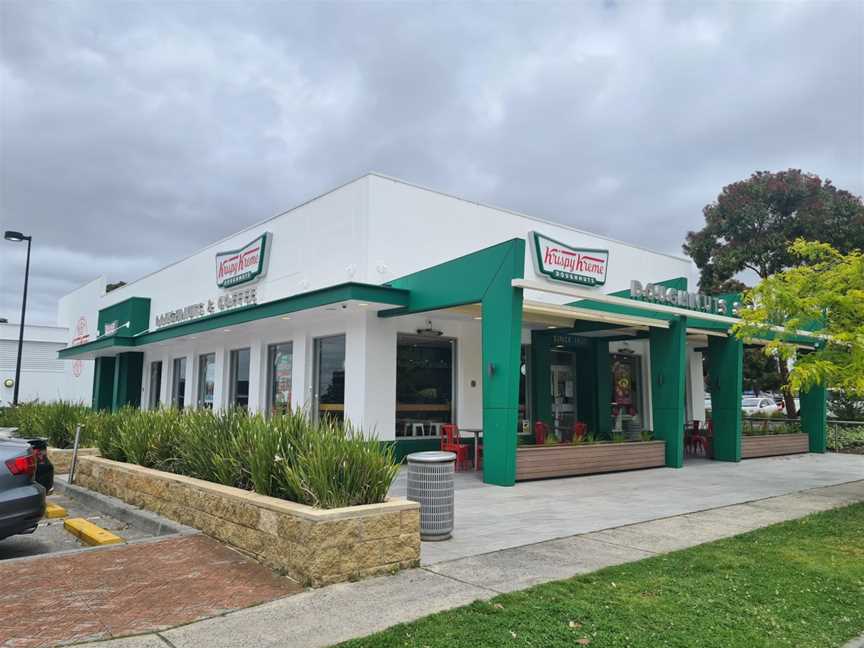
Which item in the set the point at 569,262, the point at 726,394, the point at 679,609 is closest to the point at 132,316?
the point at 569,262

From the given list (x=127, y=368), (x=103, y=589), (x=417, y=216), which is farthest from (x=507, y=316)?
(x=127, y=368)

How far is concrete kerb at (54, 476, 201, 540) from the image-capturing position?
7258 mm

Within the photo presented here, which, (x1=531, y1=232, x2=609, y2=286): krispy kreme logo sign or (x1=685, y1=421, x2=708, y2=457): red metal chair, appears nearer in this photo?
(x1=531, y1=232, x2=609, y2=286): krispy kreme logo sign

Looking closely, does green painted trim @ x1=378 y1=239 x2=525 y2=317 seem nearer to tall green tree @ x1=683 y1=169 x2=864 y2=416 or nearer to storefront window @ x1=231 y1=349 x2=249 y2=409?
storefront window @ x1=231 y1=349 x2=249 y2=409

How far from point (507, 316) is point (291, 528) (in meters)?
6.32

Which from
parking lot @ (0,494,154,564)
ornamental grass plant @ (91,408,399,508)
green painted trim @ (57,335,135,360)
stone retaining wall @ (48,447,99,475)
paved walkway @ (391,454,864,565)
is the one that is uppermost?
green painted trim @ (57,335,135,360)

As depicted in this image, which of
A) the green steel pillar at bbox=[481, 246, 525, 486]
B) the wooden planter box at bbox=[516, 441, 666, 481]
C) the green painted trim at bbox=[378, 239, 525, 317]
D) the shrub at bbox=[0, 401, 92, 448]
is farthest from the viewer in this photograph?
the shrub at bbox=[0, 401, 92, 448]

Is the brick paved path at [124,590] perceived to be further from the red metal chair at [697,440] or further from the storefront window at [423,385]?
the red metal chair at [697,440]

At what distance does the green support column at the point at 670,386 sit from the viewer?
14.2m

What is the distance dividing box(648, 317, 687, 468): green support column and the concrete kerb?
1092 cm

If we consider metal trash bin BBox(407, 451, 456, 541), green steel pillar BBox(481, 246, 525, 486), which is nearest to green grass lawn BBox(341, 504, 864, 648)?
metal trash bin BBox(407, 451, 456, 541)

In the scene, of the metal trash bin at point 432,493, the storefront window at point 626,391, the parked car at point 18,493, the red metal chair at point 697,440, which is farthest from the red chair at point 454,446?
the storefront window at point 626,391

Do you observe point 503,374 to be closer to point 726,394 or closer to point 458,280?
point 458,280

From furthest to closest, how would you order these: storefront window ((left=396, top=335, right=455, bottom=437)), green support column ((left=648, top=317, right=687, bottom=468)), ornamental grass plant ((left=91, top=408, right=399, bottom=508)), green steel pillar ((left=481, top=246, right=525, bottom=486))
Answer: storefront window ((left=396, top=335, right=455, bottom=437)) < green support column ((left=648, top=317, right=687, bottom=468)) < green steel pillar ((left=481, top=246, right=525, bottom=486)) < ornamental grass plant ((left=91, top=408, right=399, bottom=508))
